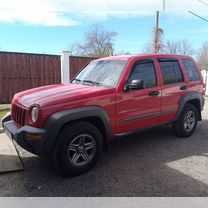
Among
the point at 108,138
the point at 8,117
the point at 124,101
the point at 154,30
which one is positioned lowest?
the point at 108,138

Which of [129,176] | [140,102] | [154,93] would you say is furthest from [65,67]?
[129,176]

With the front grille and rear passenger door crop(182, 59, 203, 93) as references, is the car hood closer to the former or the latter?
the front grille

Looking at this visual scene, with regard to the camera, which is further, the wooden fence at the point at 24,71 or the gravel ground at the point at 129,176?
the wooden fence at the point at 24,71

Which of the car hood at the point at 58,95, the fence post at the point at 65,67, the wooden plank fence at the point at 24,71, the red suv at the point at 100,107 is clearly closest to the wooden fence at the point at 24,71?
the wooden plank fence at the point at 24,71

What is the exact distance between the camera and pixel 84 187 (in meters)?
3.48

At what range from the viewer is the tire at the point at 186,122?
5582 mm

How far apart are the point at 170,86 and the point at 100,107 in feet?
6.21

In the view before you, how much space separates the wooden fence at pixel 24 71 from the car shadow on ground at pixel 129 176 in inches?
271

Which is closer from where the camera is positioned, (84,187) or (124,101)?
(84,187)

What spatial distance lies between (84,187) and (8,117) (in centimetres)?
210

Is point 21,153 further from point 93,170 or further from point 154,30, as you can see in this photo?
point 154,30

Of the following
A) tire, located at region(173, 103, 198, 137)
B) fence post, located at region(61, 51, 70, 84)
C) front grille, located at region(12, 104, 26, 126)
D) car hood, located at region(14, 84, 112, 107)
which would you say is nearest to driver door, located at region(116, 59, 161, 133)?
car hood, located at region(14, 84, 112, 107)

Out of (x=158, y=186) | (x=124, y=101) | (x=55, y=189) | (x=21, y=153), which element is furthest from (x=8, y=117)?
(x=158, y=186)

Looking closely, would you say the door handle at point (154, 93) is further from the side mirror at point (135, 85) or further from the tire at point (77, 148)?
the tire at point (77, 148)
